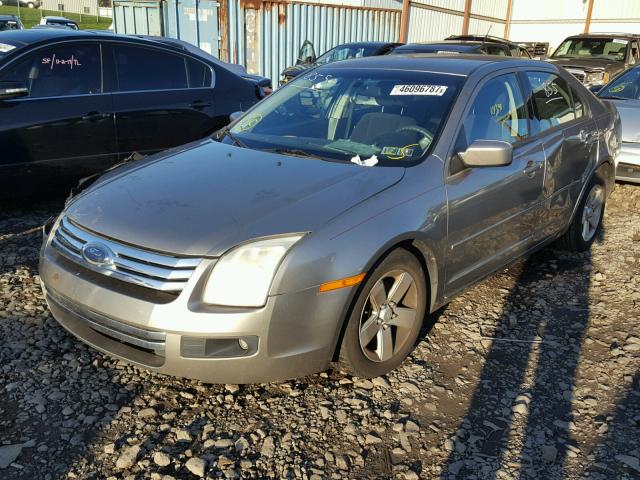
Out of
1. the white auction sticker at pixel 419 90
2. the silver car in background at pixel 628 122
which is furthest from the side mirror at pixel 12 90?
the silver car in background at pixel 628 122

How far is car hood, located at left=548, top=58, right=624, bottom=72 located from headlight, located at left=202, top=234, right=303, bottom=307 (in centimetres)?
1194

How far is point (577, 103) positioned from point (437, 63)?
4.92 ft

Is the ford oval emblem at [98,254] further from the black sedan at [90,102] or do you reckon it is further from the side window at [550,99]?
the side window at [550,99]

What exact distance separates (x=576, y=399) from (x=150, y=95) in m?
4.55

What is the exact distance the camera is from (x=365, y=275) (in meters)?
2.72

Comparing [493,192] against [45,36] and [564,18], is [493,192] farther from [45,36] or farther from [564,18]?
[564,18]

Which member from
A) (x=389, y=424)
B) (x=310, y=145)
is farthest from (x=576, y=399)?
(x=310, y=145)

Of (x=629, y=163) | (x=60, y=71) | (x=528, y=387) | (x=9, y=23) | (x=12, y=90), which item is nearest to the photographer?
(x=528, y=387)

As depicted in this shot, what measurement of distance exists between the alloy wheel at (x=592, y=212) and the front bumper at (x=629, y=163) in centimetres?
165

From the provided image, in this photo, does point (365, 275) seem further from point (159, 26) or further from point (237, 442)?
point (159, 26)

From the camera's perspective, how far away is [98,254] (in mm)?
2686

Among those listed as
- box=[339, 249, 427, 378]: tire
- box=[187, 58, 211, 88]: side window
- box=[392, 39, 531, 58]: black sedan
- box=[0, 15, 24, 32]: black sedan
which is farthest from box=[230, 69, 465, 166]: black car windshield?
box=[0, 15, 24, 32]: black sedan

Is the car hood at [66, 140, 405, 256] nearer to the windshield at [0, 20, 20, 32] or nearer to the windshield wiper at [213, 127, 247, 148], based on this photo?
the windshield wiper at [213, 127, 247, 148]

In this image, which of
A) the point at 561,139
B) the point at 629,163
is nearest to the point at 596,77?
the point at 629,163
